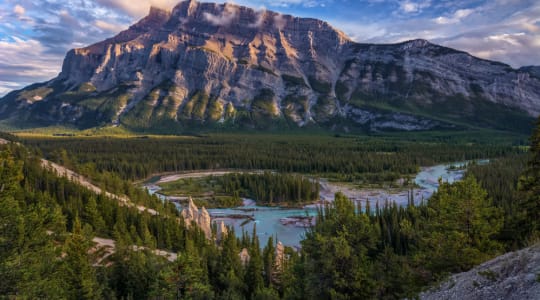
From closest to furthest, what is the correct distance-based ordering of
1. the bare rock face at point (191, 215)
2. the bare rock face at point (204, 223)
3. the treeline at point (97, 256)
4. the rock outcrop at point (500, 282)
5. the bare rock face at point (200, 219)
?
1. the rock outcrop at point (500, 282)
2. the treeline at point (97, 256)
3. the bare rock face at point (200, 219)
4. the bare rock face at point (204, 223)
5. the bare rock face at point (191, 215)

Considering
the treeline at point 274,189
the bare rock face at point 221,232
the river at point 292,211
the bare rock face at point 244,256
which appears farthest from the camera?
the treeline at point 274,189

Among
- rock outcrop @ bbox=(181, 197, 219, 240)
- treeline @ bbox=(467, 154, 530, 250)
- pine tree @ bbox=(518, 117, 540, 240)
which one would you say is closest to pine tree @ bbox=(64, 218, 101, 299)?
rock outcrop @ bbox=(181, 197, 219, 240)

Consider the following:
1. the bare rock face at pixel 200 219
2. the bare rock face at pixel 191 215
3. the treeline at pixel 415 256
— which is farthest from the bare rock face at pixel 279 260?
the bare rock face at pixel 191 215

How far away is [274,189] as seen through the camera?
124m

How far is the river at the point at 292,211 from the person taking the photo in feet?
286

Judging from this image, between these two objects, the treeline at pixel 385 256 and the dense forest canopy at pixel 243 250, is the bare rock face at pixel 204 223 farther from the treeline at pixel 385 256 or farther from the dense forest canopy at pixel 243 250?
the treeline at pixel 385 256

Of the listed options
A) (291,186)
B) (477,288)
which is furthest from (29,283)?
(291,186)

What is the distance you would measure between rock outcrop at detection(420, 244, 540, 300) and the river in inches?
1729

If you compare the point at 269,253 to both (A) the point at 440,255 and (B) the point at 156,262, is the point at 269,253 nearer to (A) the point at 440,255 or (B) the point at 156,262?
(B) the point at 156,262

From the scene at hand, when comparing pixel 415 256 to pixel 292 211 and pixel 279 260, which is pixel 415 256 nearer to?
pixel 279 260

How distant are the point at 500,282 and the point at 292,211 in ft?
301

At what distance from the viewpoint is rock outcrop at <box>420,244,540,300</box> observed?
17.3 metres

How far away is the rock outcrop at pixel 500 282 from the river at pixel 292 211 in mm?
43907

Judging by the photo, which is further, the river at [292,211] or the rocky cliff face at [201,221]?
the river at [292,211]
